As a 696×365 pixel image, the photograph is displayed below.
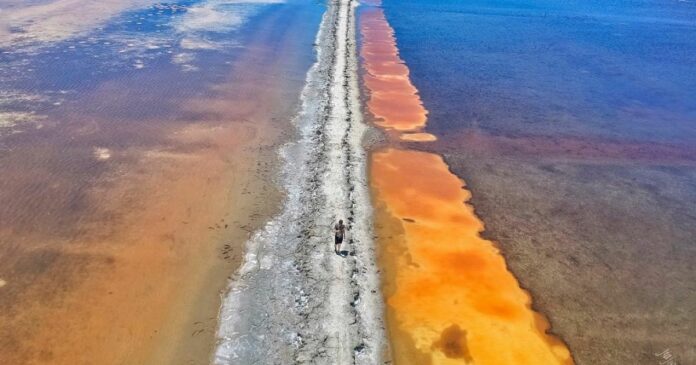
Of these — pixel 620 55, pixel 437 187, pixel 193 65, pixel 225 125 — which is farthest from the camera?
pixel 620 55

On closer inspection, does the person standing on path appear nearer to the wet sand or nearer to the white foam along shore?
the white foam along shore

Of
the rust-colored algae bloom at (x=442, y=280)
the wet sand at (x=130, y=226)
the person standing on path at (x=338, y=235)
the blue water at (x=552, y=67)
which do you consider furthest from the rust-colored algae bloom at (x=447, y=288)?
the blue water at (x=552, y=67)

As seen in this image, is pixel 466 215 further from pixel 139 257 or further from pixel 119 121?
pixel 119 121

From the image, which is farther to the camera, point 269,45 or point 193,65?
point 269,45

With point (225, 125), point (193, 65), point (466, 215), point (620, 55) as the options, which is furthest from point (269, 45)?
point (620, 55)

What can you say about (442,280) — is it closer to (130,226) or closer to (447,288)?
(447,288)

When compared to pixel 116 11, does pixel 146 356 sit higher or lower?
lower

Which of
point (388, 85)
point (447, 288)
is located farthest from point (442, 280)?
point (388, 85)
